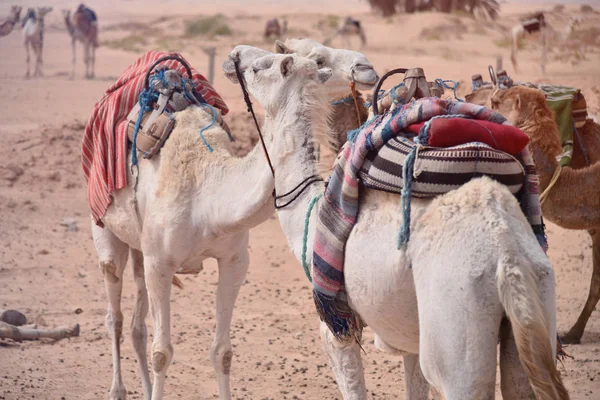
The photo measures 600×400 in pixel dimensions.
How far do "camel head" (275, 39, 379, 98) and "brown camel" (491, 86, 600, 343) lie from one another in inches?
69.9

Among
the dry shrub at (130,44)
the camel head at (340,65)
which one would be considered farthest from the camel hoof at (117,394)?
the dry shrub at (130,44)

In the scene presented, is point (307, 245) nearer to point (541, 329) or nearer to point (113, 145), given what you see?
point (541, 329)

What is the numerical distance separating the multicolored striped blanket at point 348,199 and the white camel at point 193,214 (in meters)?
0.74

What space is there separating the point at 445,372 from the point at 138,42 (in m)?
31.6

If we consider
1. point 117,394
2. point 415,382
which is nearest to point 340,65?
point 415,382

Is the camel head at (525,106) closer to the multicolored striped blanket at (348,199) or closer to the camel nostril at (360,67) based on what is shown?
the camel nostril at (360,67)

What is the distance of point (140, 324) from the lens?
5609 millimetres

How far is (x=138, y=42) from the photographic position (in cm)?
3262

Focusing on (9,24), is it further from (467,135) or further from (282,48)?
(467,135)

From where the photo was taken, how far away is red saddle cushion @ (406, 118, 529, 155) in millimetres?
2922

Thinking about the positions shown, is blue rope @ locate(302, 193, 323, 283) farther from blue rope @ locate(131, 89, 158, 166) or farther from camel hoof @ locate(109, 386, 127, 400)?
camel hoof @ locate(109, 386, 127, 400)

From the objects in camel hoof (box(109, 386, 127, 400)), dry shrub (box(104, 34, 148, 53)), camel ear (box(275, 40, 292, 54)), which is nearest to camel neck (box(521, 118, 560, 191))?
camel ear (box(275, 40, 292, 54))

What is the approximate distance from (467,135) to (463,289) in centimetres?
63

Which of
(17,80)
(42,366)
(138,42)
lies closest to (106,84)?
(17,80)
